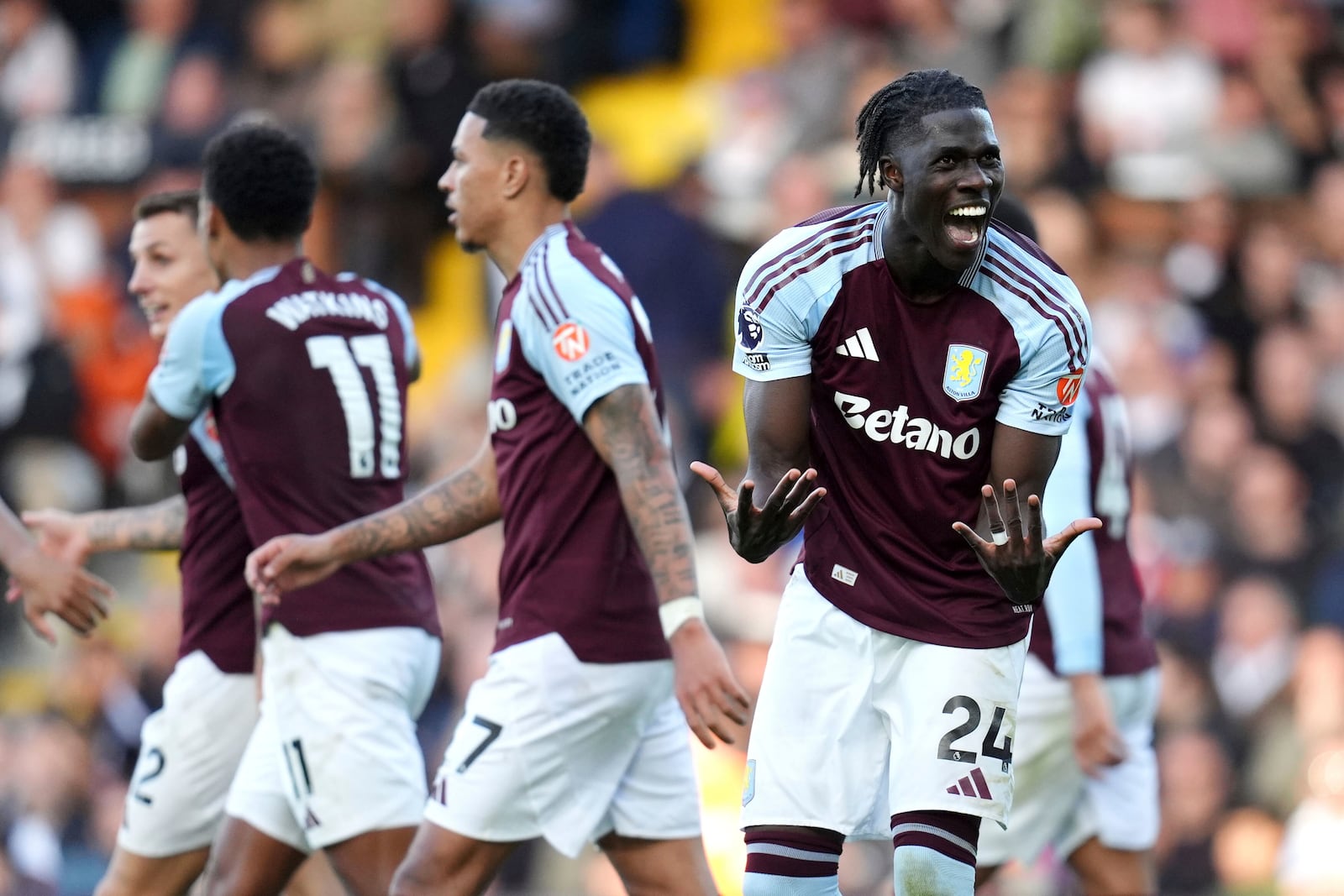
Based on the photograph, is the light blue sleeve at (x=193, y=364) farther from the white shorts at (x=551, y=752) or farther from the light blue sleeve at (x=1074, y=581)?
the light blue sleeve at (x=1074, y=581)

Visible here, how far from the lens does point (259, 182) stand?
6.96 m

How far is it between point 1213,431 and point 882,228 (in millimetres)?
6909

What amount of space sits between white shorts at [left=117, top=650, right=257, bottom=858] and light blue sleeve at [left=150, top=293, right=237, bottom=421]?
3.23 ft

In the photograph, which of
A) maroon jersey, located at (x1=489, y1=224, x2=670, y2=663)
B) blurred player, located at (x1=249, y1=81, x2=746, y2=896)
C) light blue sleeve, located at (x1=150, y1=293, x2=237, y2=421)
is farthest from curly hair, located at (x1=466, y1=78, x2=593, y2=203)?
light blue sleeve, located at (x1=150, y1=293, x2=237, y2=421)

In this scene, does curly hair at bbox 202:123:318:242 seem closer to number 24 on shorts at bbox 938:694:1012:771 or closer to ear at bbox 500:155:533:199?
ear at bbox 500:155:533:199

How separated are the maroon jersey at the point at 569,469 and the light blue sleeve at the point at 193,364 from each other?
3.30 ft

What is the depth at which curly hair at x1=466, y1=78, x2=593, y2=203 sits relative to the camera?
659cm

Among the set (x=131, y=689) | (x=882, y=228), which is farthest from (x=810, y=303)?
(x=131, y=689)

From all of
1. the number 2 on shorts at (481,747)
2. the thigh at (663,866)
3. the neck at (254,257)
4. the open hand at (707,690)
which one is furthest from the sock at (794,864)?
the neck at (254,257)

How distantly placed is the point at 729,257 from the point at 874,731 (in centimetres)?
892

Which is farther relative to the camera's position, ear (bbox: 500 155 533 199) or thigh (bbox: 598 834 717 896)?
ear (bbox: 500 155 533 199)

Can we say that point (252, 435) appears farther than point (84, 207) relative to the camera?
No

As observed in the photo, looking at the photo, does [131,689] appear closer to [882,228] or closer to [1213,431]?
[1213,431]

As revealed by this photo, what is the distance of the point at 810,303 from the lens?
5.53 meters
